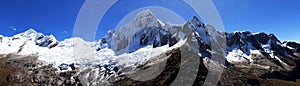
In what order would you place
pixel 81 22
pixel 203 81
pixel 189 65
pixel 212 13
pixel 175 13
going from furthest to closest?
1. pixel 189 65
2. pixel 203 81
3. pixel 175 13
4. pixel 212 13
5. pixel 81 22

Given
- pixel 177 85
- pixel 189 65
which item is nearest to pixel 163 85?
pixel 177 85

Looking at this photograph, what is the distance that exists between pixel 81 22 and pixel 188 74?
13237 cm

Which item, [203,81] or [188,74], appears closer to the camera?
[203,81]

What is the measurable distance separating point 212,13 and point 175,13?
24.8 meters

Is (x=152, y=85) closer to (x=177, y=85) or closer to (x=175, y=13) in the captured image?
(x=177, y=85)

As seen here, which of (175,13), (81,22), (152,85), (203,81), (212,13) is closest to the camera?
(81,22)

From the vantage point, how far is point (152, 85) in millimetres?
176250

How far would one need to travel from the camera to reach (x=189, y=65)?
633 ft

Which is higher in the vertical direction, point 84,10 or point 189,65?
point 189,65

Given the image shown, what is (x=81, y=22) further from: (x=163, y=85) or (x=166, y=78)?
(x=166, y=78)

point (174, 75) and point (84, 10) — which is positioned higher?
point (174, 75)

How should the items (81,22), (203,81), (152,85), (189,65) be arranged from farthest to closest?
(189,65) → (152,85) → (203,81) → (81,22)

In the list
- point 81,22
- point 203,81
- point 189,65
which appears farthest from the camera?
point 189,65

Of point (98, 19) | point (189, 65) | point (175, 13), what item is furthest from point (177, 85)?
point (98, 19)
